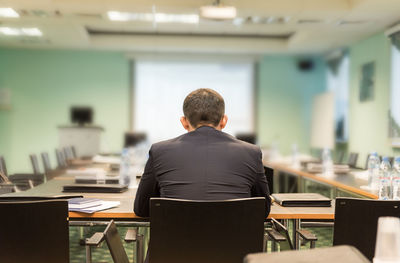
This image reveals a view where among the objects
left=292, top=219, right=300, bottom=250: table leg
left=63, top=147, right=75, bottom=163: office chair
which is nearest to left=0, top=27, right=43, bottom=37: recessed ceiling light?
left=63, top=147, right=75, bottom=163: office chair

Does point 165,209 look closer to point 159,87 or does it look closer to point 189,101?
point 189,101

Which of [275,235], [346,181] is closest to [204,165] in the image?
[275,235]

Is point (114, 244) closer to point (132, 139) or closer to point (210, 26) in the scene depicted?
point (132, 139)

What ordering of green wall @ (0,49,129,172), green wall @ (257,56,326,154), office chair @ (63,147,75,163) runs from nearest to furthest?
office chair @ (63,147,75,163) < green wall @ (0,49,129,172) < green wall @ (257,56,326,154)

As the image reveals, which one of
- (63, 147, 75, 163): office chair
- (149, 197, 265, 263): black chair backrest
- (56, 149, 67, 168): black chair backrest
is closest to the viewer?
(149, 197, 265, 263): black chair backrest

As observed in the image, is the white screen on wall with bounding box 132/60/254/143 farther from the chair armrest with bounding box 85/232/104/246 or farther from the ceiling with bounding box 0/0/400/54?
the chair armrest with bounding box 85/232/104/246

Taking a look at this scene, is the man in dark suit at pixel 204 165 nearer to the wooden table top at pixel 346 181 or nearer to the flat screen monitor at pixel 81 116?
the wooden table top at pixel 346 181

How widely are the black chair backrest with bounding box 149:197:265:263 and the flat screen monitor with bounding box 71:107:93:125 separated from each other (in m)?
8.65

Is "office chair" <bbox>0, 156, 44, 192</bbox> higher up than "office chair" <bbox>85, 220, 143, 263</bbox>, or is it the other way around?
"office chair" <bbox>85, 220, 143, 263</bbox>

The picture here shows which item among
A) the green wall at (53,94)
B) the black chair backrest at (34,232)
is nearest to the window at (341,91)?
the green wall at (53,94)

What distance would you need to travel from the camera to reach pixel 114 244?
1.91 m

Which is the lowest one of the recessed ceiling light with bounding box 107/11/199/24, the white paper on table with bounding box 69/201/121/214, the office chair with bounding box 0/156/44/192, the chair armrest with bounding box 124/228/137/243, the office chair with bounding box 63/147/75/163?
the office chair with bounding box 63/147/75/163

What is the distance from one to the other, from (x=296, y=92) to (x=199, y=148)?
943cm

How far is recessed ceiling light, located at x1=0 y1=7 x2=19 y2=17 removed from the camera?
6582 millimetres
